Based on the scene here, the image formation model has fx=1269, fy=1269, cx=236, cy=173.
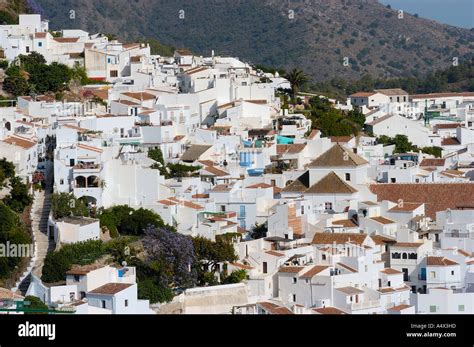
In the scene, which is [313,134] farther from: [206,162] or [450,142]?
[450,142]

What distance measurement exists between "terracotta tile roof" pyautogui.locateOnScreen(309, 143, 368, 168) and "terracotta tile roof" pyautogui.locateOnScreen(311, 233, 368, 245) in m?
3.61

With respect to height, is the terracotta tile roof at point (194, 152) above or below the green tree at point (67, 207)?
above

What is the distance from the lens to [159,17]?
260 ft

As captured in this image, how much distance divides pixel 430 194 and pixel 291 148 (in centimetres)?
342

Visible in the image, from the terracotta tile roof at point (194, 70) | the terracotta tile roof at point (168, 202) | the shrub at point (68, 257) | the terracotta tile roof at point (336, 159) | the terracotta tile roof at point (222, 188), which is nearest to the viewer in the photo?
the shrub at point (68, 257)

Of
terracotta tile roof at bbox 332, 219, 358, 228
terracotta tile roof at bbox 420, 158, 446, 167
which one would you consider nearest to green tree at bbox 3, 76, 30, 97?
terracotta tile roof at bbox 420, 158, 446, 167

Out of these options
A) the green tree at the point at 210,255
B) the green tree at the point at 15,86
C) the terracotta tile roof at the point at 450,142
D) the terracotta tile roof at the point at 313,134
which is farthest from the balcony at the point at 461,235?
the terracotta tile roof at the point at 450,142

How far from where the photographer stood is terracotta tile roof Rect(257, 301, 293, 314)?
1535 cm

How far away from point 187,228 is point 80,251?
8.11 feet

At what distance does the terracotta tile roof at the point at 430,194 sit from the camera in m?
23.2

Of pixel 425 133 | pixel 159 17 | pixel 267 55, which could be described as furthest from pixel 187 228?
pixel 159 17

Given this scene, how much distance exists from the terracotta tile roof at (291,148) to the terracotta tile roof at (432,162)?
113 inches

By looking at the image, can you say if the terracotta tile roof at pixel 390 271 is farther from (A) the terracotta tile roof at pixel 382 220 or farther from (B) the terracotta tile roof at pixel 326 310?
(B) the terracotta tile roof at pixel 326 310

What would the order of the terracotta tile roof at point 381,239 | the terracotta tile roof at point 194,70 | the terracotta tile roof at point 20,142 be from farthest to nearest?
1. the terracotta tile roof at point 194,70
2. the terracotta tile roof at point 20,142
3. the terracotta tile roof at point 381,239
